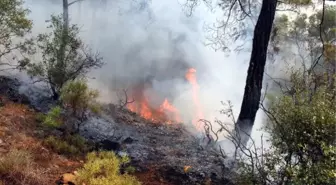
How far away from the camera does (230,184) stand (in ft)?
17.8

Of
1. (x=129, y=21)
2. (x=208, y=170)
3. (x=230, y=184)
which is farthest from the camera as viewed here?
(x=129, y=21)

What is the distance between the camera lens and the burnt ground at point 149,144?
5.73 metres

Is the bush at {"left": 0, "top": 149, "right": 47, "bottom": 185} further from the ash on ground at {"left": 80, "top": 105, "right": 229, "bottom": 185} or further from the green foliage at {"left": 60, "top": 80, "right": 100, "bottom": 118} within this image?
the green foliage at {"left": 60, "top": 80, "right": 100, "bottom": 118}

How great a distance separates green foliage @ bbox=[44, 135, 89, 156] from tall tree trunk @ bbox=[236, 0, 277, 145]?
9.67ft

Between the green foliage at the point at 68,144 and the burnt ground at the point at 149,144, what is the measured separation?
1.58 feet

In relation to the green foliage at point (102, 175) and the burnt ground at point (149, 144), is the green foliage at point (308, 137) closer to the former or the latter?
the burnt ground at point (149, 144)

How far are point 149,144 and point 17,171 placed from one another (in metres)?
3.70

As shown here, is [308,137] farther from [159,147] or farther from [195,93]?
[195,93]

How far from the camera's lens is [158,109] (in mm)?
12336

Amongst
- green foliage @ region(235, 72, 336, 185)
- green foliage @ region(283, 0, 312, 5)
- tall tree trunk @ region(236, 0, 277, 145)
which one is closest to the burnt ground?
tall tree trunk @ region(236, 0, 277, 145)

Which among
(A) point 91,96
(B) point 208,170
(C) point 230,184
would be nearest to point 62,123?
(A) point 91,96

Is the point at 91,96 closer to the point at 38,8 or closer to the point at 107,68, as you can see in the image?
the point at 107,68

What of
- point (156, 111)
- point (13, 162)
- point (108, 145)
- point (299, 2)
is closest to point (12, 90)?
point (108, 145)

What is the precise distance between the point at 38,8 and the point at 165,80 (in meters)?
9.34
